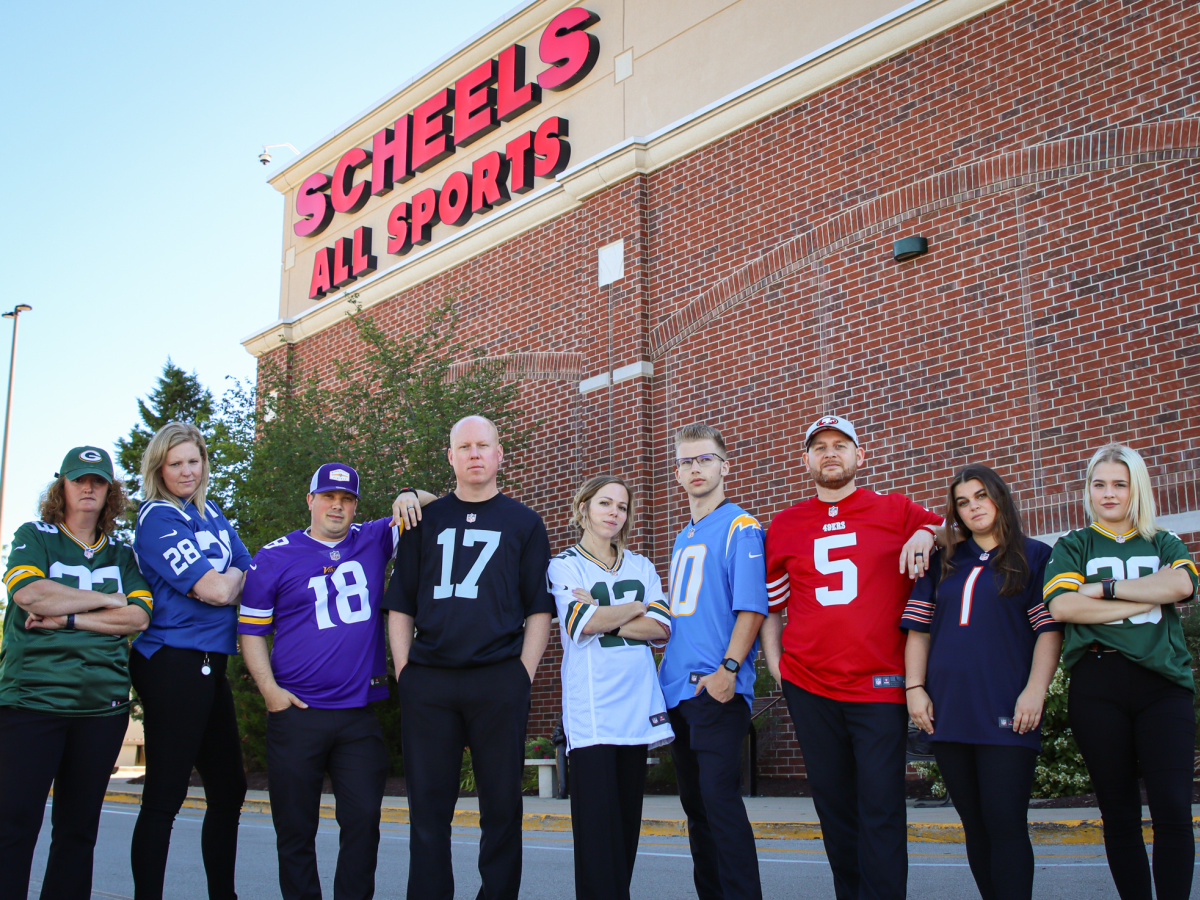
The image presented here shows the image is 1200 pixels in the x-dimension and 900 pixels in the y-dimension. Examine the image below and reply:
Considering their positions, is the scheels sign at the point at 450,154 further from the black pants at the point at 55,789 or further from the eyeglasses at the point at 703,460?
the black pants at the point at 55,789

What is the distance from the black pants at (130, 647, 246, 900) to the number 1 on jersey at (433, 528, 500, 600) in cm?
117

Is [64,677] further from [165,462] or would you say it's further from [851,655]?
[851,655]

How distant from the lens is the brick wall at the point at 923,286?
33.1 ft

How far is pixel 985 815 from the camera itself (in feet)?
13.4

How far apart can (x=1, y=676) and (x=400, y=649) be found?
163 centimetres

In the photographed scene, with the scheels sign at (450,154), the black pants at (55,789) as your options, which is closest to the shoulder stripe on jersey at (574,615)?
the black pants at (55,789)

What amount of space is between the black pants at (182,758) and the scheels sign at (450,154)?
1247 centimetres

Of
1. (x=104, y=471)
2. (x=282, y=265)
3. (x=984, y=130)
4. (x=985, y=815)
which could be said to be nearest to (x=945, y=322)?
(x=984, y=130)

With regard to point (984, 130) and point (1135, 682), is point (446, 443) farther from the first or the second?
point (1135, 682)

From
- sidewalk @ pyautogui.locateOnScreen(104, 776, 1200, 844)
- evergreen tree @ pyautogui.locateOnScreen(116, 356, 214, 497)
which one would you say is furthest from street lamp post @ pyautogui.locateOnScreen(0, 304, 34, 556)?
sidewalk @ pyautogui.locateOnScreen(104, 776, 1200, 844)

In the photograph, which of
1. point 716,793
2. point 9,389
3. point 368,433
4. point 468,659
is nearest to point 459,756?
point 468,659

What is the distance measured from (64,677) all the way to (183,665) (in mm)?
472

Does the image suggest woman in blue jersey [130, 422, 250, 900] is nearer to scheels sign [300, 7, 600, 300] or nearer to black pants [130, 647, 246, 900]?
black pants [130, 647, 246, 900]

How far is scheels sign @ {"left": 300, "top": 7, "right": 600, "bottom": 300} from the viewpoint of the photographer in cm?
1625
